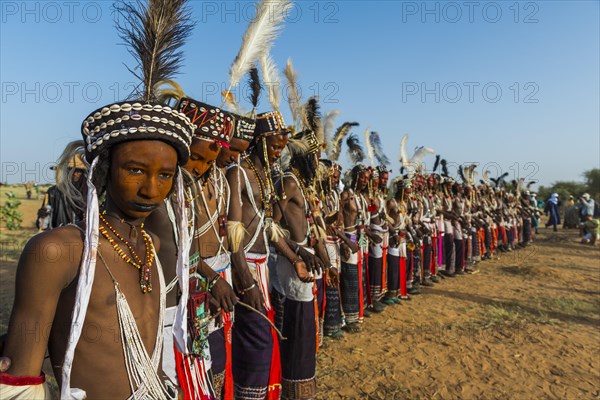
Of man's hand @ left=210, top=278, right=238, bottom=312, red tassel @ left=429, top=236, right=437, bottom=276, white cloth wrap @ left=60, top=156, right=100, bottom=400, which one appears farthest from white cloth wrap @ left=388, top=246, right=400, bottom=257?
white cloth wrap @ left=60, top=156, right=100, bottom=400

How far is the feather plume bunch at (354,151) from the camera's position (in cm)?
794

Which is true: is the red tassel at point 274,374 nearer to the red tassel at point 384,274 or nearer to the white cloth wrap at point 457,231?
the red tassel at point 384,274

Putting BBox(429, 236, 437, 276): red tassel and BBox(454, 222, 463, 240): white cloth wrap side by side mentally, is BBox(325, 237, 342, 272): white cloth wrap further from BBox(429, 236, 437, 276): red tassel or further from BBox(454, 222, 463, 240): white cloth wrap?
BBox(454, 222, 463, 240): white cloth wrap

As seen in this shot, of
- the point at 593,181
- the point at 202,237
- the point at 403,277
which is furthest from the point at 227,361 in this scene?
the point at 593,181

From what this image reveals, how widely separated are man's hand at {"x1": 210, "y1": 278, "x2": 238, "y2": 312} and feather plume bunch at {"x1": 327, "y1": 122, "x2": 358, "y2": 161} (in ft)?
15.6

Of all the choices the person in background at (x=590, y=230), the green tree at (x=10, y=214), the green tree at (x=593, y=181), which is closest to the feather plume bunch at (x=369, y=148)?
the person in background at (x=590, y=230)

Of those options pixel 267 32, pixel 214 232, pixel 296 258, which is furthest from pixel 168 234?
pixel 267 32

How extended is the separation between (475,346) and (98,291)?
5315mm

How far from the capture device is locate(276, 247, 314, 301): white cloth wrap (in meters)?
3.72

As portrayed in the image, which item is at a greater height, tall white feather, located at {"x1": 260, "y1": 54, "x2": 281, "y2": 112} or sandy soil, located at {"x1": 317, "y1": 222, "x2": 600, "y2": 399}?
tall white feather, located at {"x1": 260, "y1": 54, "x2": 281, "y2": 112}

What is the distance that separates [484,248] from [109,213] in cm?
1345

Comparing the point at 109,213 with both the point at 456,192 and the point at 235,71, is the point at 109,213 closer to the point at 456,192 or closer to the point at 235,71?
the point at 235,71

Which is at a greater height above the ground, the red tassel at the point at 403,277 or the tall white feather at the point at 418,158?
the tall white feather at the point at 418,158

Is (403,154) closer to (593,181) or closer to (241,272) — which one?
(241,272)
